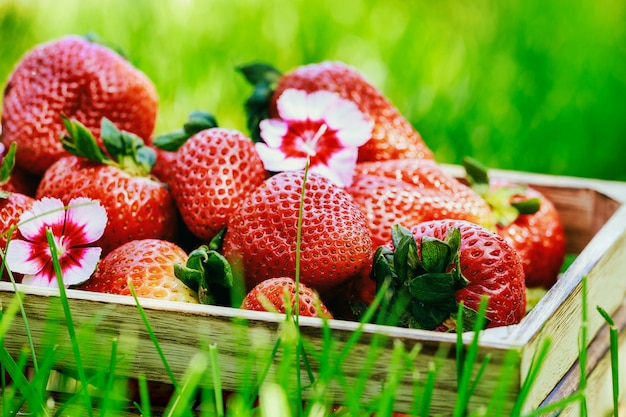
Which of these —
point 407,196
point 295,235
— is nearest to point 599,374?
point 407,196

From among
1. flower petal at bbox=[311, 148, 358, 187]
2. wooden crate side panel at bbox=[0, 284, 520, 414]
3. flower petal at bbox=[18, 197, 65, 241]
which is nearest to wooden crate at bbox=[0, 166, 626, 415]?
wooden crate side panel at bbox=[0, 284, 520, 414]

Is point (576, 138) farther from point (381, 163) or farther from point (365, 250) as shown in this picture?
point (365, 250)

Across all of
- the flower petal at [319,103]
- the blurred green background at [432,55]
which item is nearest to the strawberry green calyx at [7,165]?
the flower petal at [319,103]

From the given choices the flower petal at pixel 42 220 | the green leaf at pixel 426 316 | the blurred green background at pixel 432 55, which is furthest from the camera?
the blurred green background at pixel 432 55

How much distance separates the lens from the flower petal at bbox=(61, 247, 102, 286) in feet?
3.40

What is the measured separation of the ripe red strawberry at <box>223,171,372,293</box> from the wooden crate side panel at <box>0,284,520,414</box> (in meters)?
0.15

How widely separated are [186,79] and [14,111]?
4.05ft

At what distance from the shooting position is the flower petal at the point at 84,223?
3.53ft

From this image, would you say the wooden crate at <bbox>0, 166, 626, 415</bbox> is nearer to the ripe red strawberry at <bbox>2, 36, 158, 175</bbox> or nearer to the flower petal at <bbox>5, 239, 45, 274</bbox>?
the flower petal at <bbox>5, 239, 45, 274</bbox>

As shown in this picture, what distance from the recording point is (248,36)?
2.71 meters

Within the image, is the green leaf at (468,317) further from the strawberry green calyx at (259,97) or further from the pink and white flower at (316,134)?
the strawberry green calyx at (259,97)

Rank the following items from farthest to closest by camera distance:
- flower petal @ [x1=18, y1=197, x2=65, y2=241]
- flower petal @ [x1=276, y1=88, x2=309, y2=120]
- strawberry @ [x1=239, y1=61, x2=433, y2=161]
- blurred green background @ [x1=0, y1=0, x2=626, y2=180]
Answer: blurred green background @ [x1=0, y1=0, x2=626, y2=180], strawberry @ [x1=239, y1=61, x2=433, y2=161], flower petal @ [x1=276, y1=88, x2=309, y2=120], flower petal @ [x1=18, y1=197, x2=65, y2=241]

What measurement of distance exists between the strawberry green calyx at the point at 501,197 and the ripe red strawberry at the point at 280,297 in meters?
0.50

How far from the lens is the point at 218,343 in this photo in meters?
0.92
